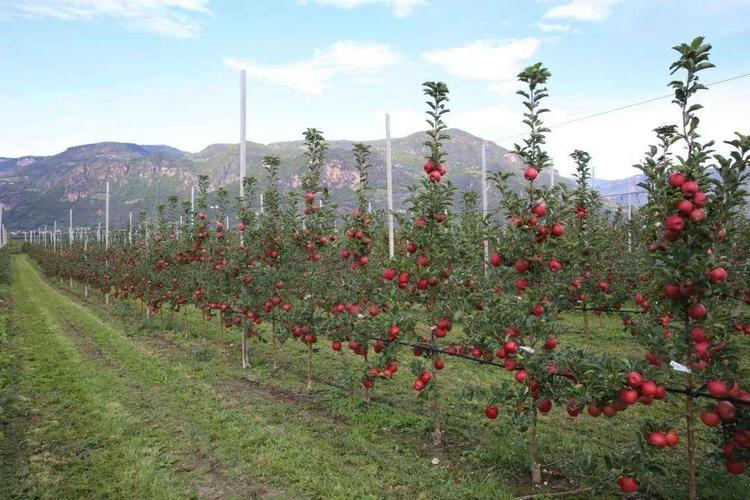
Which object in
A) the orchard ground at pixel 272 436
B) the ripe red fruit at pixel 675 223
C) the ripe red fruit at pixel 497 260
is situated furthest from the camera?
the orchard ground at pixel 272 436

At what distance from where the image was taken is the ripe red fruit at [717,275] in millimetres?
4066

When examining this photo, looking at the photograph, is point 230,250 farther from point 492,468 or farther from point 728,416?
point 728,416

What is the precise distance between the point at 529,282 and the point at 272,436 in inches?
190

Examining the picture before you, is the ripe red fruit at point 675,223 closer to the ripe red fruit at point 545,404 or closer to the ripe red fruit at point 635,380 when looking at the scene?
the ripe red fruit at point 635,380

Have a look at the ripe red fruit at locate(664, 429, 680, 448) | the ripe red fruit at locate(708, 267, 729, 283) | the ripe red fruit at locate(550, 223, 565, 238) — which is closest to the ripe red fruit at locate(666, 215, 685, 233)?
the ripe red fruit at locate(708, 267, 729, 283)

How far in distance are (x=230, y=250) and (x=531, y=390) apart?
9366mm

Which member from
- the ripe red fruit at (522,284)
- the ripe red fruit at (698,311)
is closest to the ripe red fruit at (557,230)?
Result: the ripe red fruit at (522,284)

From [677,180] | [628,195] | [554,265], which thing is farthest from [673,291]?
[628,195]

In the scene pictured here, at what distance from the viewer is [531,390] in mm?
5527

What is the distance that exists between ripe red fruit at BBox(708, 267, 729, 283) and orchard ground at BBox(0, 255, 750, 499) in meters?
0.91

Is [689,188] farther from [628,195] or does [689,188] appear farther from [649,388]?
[628,195]

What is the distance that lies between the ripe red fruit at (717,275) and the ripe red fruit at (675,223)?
0.45 metres

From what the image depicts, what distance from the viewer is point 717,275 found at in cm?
408

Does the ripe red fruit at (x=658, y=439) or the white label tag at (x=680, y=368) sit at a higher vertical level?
the white label tag at (x=680, y=368)
